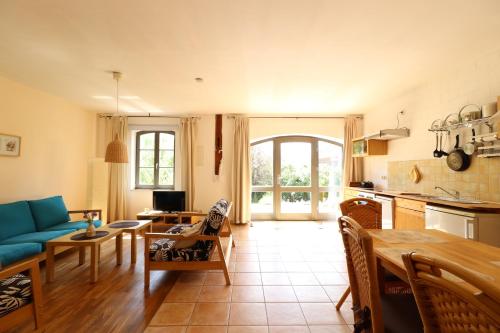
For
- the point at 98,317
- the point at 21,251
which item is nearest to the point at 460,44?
the point at 98,317

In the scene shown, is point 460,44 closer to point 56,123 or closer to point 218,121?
point 218,121

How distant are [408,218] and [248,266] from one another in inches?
87.8

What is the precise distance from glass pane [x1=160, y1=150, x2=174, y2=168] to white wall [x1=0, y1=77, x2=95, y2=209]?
4.99 feet

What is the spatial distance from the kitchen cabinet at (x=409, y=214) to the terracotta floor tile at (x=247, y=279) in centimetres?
210

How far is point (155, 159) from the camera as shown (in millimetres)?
5727

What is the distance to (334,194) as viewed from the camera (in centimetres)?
588

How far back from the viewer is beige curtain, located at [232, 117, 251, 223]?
5.44 m

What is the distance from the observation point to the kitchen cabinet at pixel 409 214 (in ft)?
9.82

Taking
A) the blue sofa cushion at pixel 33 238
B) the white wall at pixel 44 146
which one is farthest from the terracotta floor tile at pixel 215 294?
the white wall at pixel 44 146

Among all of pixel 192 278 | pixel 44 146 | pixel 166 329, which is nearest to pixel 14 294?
pixel 166 329

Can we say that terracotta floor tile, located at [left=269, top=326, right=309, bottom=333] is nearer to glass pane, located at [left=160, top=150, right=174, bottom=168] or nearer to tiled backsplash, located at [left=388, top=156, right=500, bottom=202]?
tiled backsplash, located at [left=388, top=156, right=500, bottom=202]

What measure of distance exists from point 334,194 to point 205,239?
413 centimetres

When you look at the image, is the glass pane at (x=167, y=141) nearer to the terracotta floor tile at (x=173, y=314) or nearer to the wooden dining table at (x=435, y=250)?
the terracotta floor tile at (x=173, y=314)

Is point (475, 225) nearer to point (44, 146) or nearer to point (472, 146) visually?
point (472, 146)
